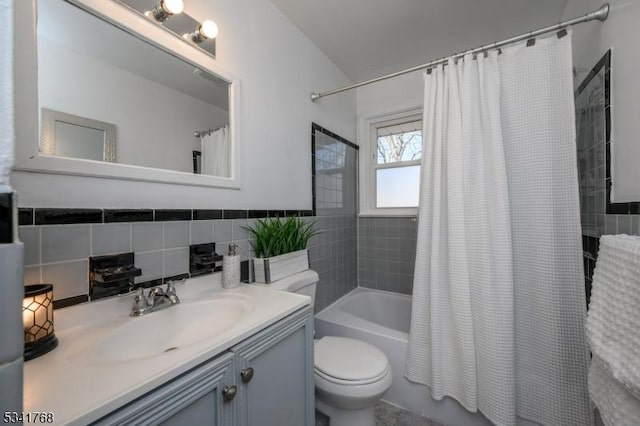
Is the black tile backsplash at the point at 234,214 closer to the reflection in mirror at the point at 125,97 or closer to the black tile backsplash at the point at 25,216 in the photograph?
the reflection in mirror at the point at 125,97

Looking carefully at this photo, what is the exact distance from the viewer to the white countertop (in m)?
0.47

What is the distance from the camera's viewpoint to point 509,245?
1.22 m

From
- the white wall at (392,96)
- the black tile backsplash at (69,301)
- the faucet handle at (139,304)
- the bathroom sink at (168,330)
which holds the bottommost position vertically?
the bathroom sink at (168,330)

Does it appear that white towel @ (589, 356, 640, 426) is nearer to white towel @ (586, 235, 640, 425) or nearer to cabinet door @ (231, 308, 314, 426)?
white towel @ (586, 235, 640, 425)

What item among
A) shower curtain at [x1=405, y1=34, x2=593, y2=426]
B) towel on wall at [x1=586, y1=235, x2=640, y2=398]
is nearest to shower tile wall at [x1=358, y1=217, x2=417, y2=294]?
shower curtain at [x1=405, y1=34, x2=593, y2=426]

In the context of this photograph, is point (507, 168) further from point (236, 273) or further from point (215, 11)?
point (215, 11)

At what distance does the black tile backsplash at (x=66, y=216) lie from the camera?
74cm

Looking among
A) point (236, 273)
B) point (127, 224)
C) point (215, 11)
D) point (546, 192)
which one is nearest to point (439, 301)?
point (546, 192)

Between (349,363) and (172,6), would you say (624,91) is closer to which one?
(349,363)

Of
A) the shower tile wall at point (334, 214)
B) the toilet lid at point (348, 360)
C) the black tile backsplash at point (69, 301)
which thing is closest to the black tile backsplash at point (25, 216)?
the black tile backsplash at point (69, 301)

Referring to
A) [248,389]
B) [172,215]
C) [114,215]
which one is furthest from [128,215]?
[248,389]

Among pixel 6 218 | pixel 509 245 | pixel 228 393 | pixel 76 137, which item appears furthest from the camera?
pixel 509 245

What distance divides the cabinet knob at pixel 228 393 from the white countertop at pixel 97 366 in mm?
104

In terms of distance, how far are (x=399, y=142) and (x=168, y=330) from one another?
2.34 metres
